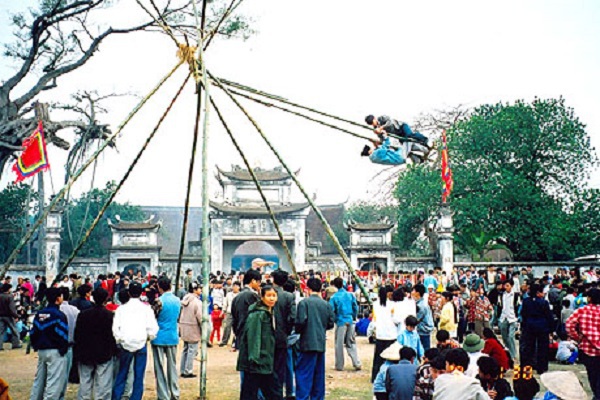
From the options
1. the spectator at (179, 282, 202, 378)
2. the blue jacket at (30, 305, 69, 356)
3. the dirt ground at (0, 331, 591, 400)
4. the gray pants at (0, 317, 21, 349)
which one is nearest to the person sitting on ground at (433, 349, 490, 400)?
the dirt ground at (0, 331, 591, 400)

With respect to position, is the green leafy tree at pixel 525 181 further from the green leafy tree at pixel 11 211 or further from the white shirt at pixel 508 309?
the green leafy tree at pixel 11 211

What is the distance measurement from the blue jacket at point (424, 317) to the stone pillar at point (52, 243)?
63.8 ft

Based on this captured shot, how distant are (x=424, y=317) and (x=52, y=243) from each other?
19.8 meters

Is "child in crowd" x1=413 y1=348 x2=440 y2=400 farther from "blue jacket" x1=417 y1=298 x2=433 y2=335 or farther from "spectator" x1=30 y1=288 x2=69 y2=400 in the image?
"spectator" x1=30 y1=288 x2=69 y2=400

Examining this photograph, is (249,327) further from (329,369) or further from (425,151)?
(329,369)

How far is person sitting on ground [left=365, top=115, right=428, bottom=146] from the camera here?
8.59 metres

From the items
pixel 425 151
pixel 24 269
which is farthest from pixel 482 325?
pixel 24 269

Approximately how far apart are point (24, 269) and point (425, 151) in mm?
21575

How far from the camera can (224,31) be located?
21.5 m

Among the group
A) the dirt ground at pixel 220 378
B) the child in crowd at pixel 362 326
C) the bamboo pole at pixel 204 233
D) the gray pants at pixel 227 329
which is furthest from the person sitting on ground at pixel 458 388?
the child in crowd at pixel 362 326

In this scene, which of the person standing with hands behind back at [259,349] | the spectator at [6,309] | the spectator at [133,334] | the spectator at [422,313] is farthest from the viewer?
the spectator at [6,309]

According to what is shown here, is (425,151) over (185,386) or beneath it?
over

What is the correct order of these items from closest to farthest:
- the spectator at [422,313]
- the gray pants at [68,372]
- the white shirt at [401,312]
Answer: the gray pants at [68,372]
the white shirt at [401,312]
the spectator at [422,313]

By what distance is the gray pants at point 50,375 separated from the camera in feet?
25.1
